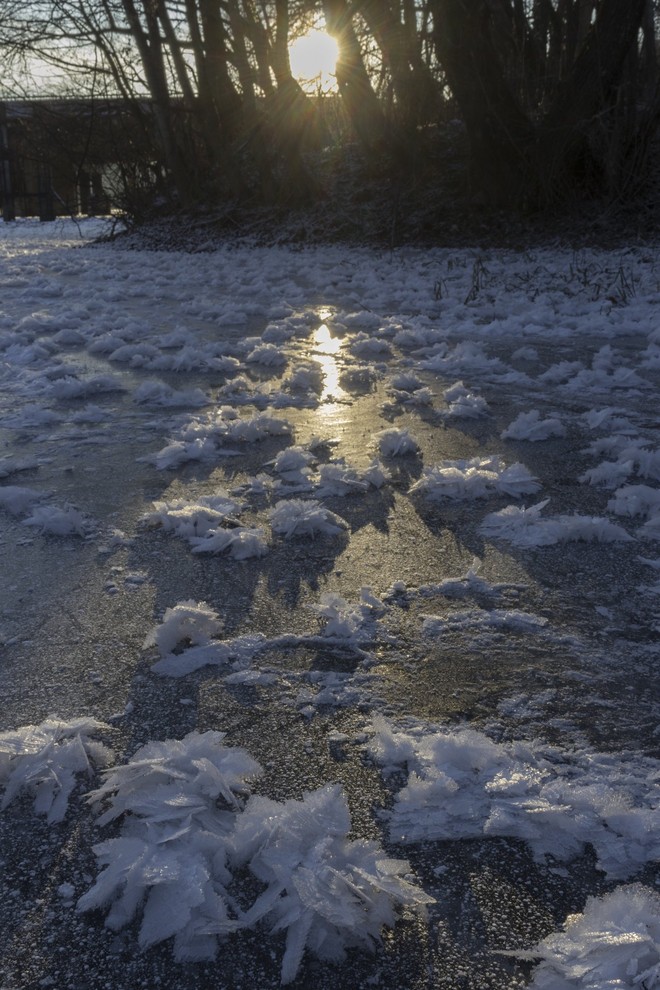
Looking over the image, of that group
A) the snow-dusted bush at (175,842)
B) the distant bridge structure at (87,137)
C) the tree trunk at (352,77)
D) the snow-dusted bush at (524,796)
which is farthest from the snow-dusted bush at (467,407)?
the distant bridge structure at (87,137)

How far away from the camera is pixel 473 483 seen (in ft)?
9.11

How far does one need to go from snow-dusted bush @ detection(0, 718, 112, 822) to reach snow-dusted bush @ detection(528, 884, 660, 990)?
0.75m

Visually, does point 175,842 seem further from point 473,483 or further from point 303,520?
point 473,483

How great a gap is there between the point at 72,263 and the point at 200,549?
457 inches

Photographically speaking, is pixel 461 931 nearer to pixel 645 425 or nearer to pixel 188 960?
pixel 188 960

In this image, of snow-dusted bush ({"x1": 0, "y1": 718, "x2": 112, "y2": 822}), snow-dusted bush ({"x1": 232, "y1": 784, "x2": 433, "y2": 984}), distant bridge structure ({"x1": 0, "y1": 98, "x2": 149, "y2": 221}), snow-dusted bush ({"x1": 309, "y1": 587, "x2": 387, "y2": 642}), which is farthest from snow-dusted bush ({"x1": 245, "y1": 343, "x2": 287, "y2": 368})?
distant bridge structure ({"x1": 0, "y1": 98, "x2": 149, "y2": 221})

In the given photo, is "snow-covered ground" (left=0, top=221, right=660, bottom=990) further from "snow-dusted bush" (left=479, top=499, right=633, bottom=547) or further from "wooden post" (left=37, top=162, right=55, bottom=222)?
"wooden post" (left=37, top=162, right=55, bottom=222)

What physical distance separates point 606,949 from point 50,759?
0.90m

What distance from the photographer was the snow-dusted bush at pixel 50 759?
140 centimetres

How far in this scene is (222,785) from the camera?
1377 mm

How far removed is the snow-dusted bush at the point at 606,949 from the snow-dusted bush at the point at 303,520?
143cm

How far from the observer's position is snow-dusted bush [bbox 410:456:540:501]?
276 centimetres

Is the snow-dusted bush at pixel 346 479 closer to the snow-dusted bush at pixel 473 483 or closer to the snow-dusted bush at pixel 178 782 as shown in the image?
the snow-dusted bush at pixel 473 483

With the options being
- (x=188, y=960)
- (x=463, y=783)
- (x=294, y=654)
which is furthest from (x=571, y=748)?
(x=188, y=960)
